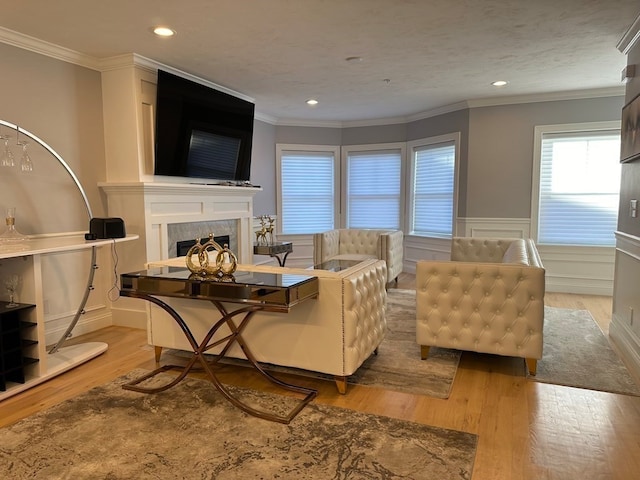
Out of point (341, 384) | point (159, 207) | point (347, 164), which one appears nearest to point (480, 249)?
point (347, 164)

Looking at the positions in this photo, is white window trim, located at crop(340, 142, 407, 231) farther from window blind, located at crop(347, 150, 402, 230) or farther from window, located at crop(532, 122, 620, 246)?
window, located at crop(532, 122, 620, 246)

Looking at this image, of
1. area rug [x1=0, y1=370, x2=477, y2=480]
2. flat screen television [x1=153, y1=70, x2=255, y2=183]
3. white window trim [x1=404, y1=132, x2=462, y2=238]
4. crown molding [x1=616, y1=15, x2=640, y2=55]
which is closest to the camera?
area rug [x1=0, y1=370, x2=477, y2=480]

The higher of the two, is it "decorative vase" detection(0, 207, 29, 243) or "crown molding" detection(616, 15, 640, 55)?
"crown molding" detection(616, 15, 640, 55)

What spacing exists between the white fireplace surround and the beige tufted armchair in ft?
8.28

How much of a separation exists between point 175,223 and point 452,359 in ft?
9.58

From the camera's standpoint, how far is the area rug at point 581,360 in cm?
296

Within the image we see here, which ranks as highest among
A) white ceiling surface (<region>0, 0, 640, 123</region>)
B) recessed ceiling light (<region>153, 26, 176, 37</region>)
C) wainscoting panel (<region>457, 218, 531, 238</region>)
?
white ceiling surface (<region>0, 0, 640, 123</region>)

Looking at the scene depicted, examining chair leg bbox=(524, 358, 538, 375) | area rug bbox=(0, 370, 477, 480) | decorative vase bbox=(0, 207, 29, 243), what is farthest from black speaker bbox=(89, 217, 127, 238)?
chair leg bbox=(524, 358, 538, 375)

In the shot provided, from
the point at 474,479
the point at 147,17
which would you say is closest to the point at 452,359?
the point at 474,479

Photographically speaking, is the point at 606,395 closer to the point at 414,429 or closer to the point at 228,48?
the point at 414,429

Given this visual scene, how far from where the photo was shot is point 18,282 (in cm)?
295

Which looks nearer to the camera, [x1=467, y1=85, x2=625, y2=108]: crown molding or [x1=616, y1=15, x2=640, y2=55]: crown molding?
[x1=616, y1=15, x2=640, y2=55]: crown molding

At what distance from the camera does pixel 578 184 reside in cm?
569

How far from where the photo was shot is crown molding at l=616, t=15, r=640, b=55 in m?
3.29
